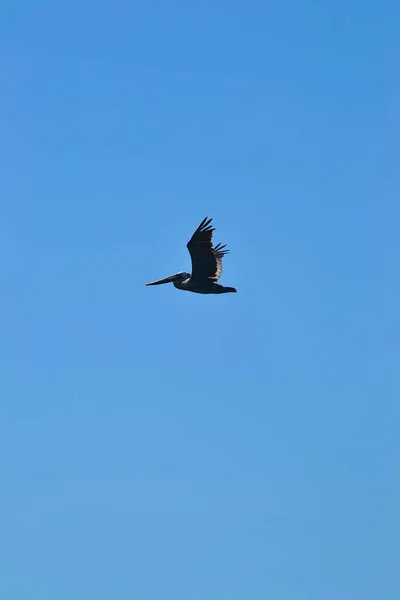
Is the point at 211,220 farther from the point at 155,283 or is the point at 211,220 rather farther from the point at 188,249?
the point at 155,283

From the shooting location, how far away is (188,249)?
51438mm

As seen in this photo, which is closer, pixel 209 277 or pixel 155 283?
pixel 209 277

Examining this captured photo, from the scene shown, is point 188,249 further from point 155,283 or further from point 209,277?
point 155,283

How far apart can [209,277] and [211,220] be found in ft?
10.3

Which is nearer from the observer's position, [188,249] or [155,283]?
[188,249]

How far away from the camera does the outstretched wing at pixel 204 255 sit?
50.7 m

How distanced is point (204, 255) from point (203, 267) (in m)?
0.88

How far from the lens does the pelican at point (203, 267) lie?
50.8 m

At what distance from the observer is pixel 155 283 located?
56.6 metres

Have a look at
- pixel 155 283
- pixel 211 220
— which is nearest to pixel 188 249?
pixel 211 220

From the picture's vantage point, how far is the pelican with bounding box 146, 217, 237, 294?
5081 cm

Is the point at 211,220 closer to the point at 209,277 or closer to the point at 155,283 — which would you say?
the point at 209,277

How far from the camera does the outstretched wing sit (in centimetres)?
5066

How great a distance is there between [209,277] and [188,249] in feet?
6.49
